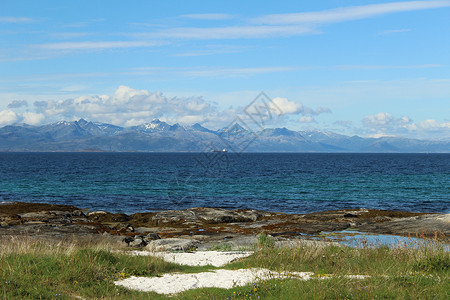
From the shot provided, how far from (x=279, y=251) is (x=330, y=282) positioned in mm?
4855

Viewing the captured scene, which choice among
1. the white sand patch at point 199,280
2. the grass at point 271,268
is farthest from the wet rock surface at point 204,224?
the white sand patch at point 199,280

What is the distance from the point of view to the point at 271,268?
1628 centimetres

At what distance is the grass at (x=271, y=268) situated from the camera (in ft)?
42.3

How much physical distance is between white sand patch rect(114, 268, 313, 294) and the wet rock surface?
9.13 m

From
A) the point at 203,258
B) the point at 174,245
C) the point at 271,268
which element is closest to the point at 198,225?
the point at 174,245

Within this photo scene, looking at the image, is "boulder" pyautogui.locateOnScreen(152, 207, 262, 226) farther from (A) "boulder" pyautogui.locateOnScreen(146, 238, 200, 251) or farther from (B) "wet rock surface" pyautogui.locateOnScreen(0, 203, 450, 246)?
(A) "boulder" pyautogui.locateOnScreen(146, 238, 200, 251)

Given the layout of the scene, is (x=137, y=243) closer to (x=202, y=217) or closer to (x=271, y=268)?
(x=271, y=268)

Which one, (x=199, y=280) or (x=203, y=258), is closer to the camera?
(x=199, y=280)

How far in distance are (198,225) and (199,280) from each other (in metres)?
22.6

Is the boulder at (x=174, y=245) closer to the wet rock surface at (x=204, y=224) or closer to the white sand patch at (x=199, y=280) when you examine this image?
the wet rock surface at (x=204, y=224)

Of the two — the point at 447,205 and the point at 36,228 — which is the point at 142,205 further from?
the point at 447,205

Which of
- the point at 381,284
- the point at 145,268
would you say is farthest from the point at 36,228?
the point at 381,284

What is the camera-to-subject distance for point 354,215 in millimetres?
40656

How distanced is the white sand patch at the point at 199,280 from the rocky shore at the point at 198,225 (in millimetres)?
8717
